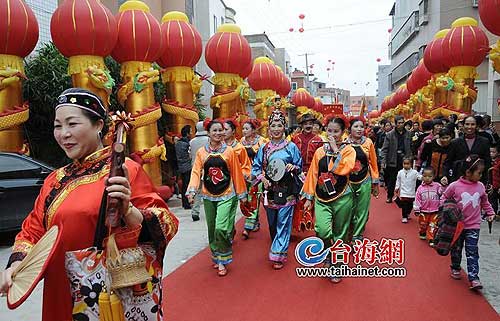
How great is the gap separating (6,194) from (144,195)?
15.3 feet

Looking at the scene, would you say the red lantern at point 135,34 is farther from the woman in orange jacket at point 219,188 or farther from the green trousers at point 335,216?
the green trousers at point 335,216

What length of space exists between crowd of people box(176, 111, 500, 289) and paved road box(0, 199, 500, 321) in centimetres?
31

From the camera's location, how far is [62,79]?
28.8ft

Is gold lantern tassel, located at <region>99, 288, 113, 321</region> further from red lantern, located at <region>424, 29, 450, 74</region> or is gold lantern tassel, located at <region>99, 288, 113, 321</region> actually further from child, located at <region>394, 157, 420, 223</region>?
red lantern, located at <region>424, 29, 450, 74</region>

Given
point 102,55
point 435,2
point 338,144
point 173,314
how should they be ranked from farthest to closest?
point 435,2
point 102,55
point 338,144
point 173,314

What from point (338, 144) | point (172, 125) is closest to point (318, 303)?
point (338, 144)

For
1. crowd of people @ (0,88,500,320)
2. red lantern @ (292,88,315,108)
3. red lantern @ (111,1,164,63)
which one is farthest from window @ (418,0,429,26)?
red lantern @ (111,1,164,63)

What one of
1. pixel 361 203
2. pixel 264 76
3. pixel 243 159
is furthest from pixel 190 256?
pixel 264 76

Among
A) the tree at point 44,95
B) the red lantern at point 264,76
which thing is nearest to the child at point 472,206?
the tree at point 44,95

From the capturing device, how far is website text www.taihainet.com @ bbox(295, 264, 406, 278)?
4496 mm

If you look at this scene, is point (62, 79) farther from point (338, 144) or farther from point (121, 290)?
point (121, 290)

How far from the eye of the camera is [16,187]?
233 inches

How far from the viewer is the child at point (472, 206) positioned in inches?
157

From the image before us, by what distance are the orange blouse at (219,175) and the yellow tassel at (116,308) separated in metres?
3.01
